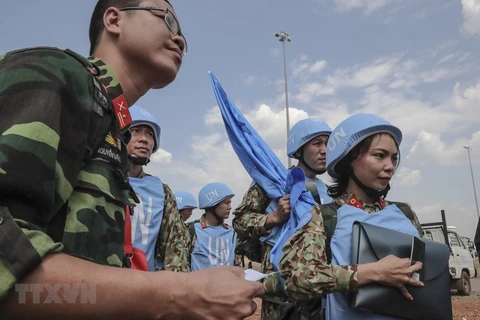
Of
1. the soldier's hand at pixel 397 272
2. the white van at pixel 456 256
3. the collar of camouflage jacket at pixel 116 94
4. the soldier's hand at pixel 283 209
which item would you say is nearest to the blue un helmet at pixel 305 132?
the soldier's hand at pixel 283 209

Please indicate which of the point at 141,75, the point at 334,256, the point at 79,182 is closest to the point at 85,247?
the point at 79,182

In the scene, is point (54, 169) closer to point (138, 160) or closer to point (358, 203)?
point (358, 203)

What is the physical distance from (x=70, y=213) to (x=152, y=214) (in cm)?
244

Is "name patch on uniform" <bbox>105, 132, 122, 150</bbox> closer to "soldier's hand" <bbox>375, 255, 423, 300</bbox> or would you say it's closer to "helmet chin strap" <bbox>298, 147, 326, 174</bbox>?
"soldier's hand" <bbox>375, 255, 423, 300</bbox>

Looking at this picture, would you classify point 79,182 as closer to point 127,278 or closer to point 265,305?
point 127,278

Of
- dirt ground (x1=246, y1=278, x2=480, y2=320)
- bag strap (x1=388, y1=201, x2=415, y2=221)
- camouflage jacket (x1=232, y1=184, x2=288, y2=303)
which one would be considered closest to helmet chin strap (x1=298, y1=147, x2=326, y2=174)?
camouflage jacket (x1=232, y1=184, x2=288, y2=303)

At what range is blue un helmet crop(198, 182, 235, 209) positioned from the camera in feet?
24.9

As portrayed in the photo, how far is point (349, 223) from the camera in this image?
244 cm

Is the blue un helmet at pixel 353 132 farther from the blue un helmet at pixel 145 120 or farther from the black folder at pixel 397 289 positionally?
the blue un helmet at pixel 145 120

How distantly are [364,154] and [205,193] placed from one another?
17.7 feet

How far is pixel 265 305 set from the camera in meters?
3.48

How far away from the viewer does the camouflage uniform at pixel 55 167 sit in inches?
31.9

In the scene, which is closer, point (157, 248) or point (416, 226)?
point (416, 226)

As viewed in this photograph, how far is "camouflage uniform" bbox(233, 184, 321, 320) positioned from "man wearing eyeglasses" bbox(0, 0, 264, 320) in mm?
1756
